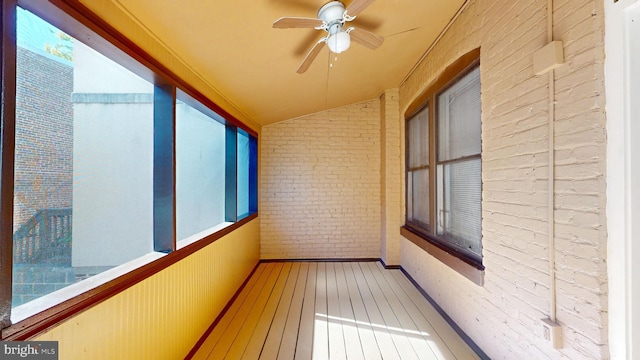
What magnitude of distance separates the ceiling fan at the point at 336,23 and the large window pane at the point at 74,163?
1167mm

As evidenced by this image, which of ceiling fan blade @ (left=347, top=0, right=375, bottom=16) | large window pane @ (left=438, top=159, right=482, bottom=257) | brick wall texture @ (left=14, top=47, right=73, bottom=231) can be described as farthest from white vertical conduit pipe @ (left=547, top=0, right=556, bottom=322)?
brick wall texture @ (left=14, top=47, right=73, bottom=231)

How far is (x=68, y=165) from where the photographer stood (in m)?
1.42

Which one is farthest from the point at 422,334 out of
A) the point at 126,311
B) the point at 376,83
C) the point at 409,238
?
the point at 376,83

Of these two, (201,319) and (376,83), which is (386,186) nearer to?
(376,83)

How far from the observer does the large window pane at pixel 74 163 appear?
3.72ft

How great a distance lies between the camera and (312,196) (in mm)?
4801

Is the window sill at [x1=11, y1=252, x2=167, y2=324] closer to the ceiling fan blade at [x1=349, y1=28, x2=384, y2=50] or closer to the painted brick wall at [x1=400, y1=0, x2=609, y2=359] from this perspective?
the ceiling fan blade at [x1=349, y1=28, x2=384, y2=50]

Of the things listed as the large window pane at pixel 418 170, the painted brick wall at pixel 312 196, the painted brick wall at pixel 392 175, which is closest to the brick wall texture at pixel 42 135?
the large window pane at pixel 418 170

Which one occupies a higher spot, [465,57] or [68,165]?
[465,57]

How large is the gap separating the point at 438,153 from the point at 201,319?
2944mm

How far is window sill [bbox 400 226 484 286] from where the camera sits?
6.99 ft

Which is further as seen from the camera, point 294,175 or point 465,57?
point 294,175

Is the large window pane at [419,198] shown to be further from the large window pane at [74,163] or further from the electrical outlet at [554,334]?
the large window pane at [74,163]

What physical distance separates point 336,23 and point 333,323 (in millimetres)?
2654
